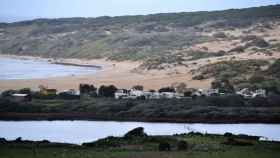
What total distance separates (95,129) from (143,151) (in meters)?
9.98

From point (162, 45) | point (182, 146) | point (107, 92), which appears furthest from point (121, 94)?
point (162, 45)

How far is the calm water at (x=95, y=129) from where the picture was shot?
29188 millimetres

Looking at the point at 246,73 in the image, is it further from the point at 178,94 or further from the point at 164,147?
the point at 164,147

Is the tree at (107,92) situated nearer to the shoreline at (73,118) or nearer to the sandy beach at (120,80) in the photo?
the shoreline at (73,118)

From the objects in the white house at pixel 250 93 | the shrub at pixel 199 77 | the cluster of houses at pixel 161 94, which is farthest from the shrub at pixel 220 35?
the white house at pixel 250 93

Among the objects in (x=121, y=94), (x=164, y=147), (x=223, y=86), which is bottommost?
(x=164, y=147)

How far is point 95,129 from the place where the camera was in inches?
1230

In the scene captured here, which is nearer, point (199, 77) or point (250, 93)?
point (250, 93)

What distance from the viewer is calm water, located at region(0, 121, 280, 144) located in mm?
29188

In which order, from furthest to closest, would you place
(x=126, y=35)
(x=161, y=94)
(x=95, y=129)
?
(x=126, y=35) < (x=161, y=94) < (x=95, y=129)

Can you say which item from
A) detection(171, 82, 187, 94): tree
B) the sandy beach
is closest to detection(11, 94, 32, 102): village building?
the sandy beach

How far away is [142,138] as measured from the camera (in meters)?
24.6

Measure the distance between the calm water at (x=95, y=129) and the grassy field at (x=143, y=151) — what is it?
5.21m

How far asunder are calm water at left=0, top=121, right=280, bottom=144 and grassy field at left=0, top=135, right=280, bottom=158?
5.21 metres
